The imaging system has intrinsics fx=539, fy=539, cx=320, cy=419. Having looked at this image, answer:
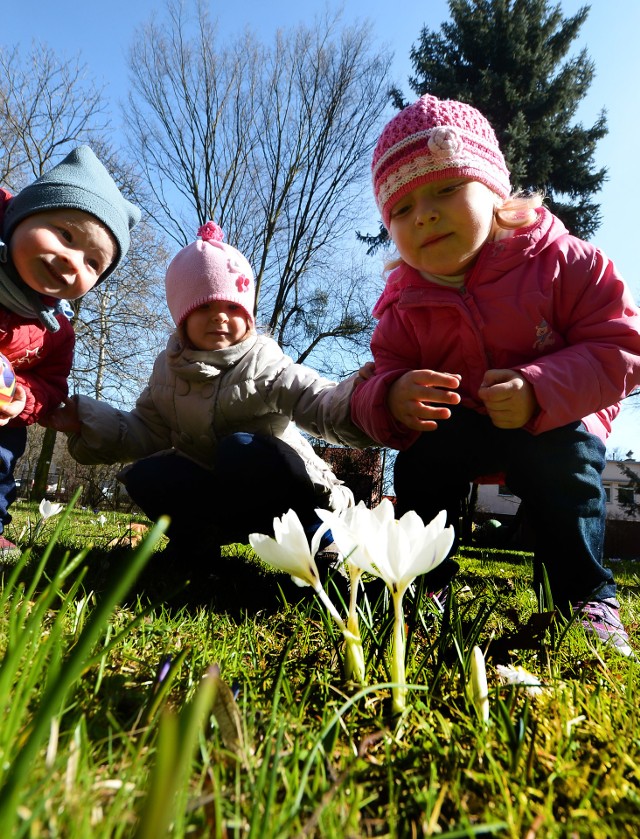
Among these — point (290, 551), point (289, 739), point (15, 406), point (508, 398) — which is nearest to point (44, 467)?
point (15, 406)

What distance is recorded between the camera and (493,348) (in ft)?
7.01

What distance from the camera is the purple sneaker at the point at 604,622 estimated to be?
1.48 m

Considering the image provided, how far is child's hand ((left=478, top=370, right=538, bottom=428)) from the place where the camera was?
179 centimetres

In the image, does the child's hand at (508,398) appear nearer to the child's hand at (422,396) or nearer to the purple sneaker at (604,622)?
the child's hand at (422,396)

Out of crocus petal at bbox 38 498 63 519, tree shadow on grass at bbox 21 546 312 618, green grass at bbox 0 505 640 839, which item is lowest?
tree shadow on grass at bbox 21 546 312 618

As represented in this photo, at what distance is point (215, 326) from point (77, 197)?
0.85 m

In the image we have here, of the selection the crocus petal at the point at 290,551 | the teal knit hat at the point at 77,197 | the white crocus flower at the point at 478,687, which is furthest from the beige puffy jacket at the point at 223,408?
the white crocus flower at the point at 478,687

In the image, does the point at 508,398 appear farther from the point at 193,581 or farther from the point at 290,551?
the point at 193,581

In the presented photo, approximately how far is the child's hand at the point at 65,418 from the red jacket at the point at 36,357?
4 cm

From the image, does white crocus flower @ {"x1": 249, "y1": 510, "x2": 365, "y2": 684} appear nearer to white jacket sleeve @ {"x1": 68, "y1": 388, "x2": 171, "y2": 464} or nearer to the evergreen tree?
white jacket sleeve @ {"x1": 68, "y1": 388, "x2": 171, "y2": 464}

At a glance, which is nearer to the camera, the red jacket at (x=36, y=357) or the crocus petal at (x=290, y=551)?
the crocus petal at (x=290, y=551)

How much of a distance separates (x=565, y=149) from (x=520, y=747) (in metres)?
16.5

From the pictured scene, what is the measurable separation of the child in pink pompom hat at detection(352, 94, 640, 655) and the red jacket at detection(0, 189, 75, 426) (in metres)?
1.56

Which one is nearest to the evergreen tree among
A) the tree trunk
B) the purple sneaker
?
the tree trunk
